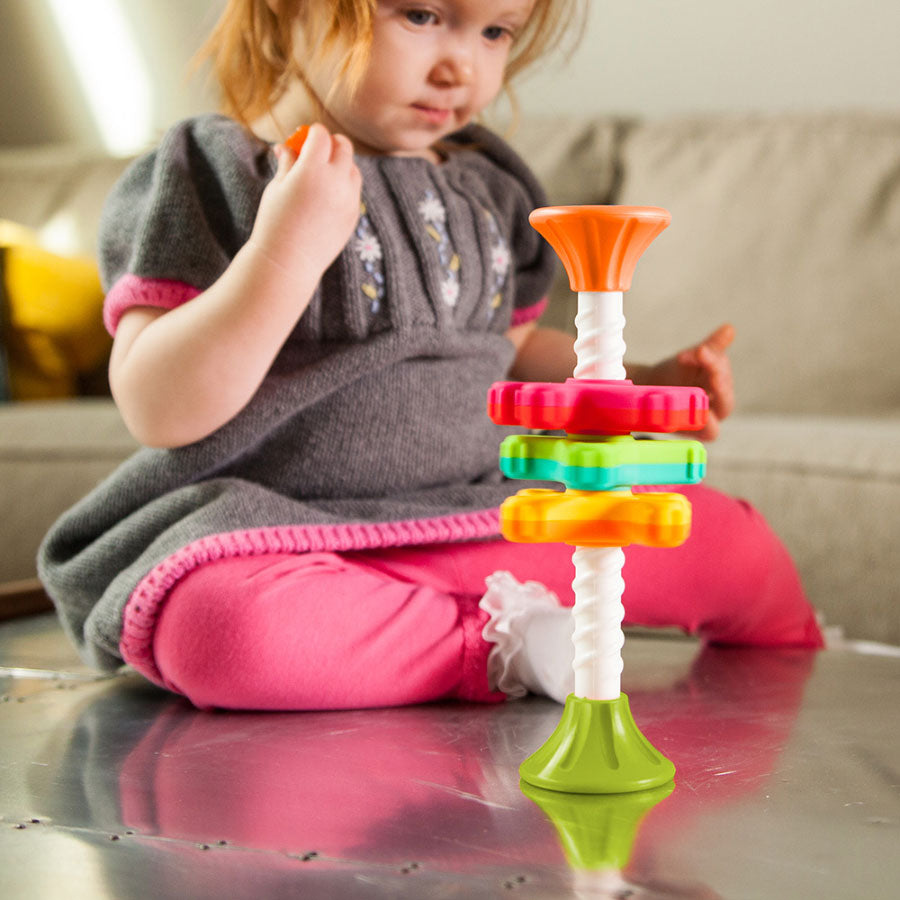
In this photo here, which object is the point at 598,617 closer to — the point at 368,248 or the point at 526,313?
the point at 368,248

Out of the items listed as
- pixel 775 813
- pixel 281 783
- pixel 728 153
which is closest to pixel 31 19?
pixel 728 153

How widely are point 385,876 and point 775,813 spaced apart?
8.3 inches

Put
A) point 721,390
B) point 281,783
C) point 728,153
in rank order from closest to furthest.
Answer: point 281,783 → point 721,390 → point 728,153

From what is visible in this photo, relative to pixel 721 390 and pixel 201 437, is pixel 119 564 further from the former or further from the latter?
pixel 721 390

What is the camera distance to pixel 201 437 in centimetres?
88

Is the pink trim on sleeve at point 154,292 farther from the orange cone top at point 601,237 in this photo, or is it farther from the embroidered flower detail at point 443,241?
the orange cone top at point 601,237

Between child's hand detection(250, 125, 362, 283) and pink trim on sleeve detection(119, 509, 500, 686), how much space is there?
190 millimetres

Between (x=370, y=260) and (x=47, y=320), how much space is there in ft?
3.30

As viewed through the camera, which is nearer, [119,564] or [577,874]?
[577,874]

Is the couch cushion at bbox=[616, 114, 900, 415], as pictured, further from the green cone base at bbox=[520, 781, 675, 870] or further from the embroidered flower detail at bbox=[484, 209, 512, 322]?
the green cone base at bbox=[520, 781, 675, 870]

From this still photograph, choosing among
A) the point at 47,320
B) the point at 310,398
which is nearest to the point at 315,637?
the point at 310,398

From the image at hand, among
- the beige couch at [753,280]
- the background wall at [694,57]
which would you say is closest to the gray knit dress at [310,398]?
the beige couch at [753,280]

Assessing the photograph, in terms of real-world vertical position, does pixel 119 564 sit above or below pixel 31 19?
below

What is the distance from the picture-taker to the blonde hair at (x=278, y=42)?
0.86 m
